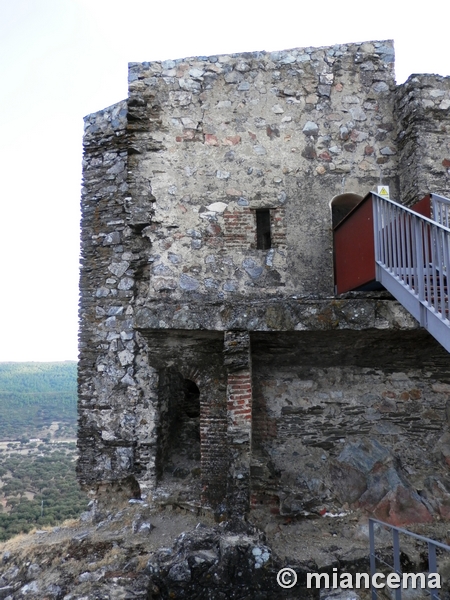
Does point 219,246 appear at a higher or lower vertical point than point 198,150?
lower

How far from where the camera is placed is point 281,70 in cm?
759

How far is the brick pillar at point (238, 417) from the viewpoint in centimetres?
568

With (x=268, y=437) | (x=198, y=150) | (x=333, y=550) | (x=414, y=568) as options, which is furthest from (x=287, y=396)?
(x=198, y=150)

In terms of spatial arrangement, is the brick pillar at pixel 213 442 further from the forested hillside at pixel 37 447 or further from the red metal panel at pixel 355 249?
the forested hillside at pixel 37 447

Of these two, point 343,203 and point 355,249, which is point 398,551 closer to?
point 355,249

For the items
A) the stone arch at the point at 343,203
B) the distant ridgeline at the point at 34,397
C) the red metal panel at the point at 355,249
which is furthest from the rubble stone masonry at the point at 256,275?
the distant ridgeline at the point at 34,397

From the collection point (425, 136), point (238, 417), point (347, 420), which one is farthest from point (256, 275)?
point (425, 136)

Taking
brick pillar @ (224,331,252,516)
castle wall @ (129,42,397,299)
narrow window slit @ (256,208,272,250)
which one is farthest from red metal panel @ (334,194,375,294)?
brick pillar @ (224,331,252,516)

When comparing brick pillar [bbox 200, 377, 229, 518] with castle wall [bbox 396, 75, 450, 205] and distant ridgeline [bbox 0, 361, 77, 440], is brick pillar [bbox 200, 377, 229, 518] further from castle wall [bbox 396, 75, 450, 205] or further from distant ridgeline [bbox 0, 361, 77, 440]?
distant ridgeline [bbox 0, 361, 77, 440]

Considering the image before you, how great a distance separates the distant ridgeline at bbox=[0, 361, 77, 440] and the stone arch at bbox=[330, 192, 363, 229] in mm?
43378

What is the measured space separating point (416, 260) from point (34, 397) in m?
58.4

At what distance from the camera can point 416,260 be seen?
4.56 m

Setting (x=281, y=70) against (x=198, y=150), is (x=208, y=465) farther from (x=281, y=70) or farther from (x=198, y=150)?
(x=281, y=70)

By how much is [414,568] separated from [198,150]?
6391mm
